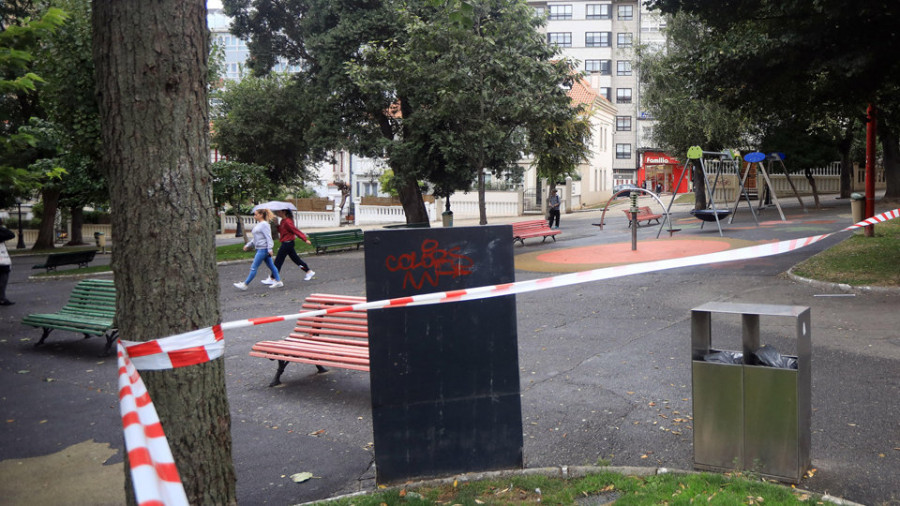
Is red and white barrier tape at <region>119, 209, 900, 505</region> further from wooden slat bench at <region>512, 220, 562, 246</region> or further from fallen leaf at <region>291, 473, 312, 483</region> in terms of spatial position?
wooden slat bench at <region>512, 220, 562, 246</region>

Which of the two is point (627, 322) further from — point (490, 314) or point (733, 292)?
point (490, 314)

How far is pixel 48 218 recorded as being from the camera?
36.5 m

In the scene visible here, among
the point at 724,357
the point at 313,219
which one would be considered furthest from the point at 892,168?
the point at 724,357

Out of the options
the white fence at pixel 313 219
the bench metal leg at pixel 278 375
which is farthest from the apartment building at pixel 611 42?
the bench metal leg at pixel 278 375

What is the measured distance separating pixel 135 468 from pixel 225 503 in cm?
79

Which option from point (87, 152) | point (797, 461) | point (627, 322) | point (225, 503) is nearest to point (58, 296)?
point (87, 152)

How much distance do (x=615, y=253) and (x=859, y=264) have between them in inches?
252

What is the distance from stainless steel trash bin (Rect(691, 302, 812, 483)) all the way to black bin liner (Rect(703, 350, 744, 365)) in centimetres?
9

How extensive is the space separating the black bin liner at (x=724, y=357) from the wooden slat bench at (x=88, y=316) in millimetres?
7302

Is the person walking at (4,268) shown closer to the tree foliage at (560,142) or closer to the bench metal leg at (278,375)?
the bench metal leg at (278,375)

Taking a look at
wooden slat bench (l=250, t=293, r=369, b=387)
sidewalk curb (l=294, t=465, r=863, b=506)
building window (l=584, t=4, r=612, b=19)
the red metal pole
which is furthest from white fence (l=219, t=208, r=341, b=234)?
building window (l=584, t=4, r=612, b=19)

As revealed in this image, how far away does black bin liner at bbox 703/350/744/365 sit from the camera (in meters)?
5.00

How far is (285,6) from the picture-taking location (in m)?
28.5

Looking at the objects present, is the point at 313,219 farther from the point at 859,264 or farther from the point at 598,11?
the point at 598,11
